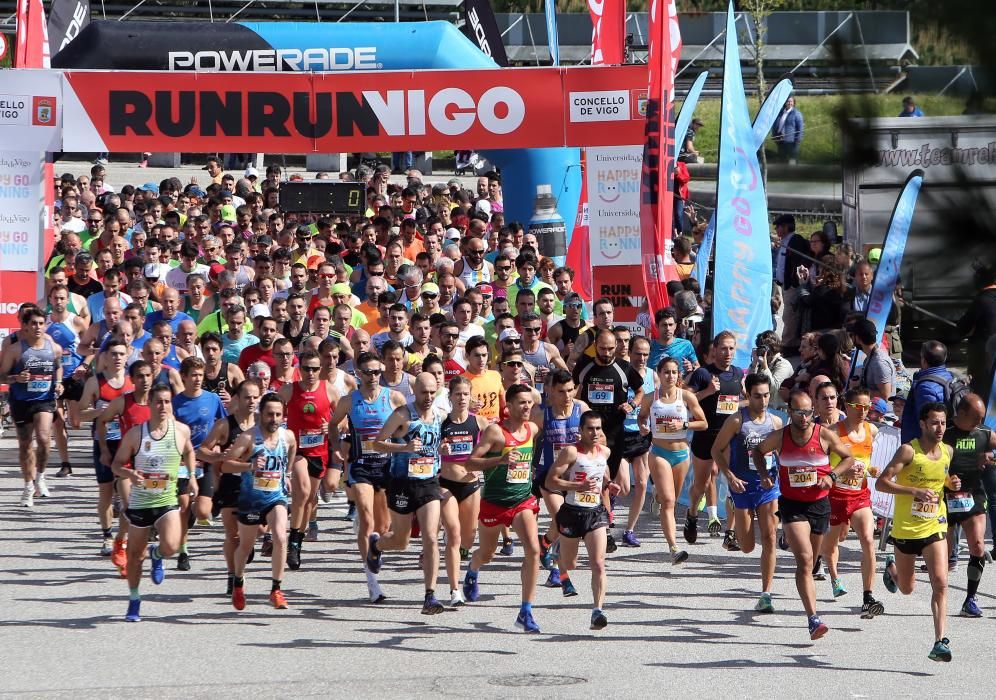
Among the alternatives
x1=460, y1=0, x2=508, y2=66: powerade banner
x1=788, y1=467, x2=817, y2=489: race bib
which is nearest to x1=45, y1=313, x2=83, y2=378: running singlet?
x1=788, y1=467, x2=817, y2=489: race bib

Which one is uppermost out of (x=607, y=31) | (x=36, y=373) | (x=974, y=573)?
(x=607, y=31)

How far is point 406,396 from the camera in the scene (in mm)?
11586

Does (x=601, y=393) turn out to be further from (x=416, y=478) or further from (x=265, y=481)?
(x=265, y=481)

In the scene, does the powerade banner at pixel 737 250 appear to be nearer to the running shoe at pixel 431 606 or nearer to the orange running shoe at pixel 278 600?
the running shoe at pixel 431 606

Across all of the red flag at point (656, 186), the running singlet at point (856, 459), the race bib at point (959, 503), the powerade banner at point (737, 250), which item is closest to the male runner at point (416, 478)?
Answer: the running singlet at point (856, 459)

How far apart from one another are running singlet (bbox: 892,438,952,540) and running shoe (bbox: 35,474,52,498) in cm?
779

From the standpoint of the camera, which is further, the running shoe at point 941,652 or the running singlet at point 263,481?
the running singlet at point 263,481

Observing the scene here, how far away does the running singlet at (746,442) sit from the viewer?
37.0 feet

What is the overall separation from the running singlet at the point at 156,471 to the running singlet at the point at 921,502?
15.6ft

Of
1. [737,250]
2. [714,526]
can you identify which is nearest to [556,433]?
[714,526]

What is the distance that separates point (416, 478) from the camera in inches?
413

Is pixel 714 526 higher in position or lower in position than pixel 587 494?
lower

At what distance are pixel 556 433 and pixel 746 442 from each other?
4.79 feet

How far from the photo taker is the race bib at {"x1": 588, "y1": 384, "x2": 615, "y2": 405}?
12547 millimetres
